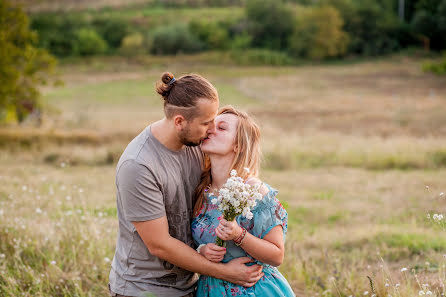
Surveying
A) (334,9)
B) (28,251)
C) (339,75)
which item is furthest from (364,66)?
(28,251)

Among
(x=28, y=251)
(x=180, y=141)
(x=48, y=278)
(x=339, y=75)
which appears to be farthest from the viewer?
(x=339, y=75)

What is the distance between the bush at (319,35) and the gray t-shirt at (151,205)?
70.7m

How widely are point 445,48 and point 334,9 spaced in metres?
18.2

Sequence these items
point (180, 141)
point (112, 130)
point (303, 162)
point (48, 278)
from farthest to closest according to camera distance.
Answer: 1. point (112, 130)
2. point (303, 162)
3. point (48, 278)
4. point (180, 141)

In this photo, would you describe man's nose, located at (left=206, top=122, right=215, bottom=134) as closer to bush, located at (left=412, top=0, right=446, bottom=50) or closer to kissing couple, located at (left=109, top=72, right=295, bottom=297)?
kissing couple, located at (left=109, top=72, right=295, bottom=297)

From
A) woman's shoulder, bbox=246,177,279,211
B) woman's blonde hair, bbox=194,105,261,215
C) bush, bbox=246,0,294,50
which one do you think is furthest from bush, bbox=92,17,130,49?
woman's shoulder, bbox=246,177,279,211

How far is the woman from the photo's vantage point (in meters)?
3.40

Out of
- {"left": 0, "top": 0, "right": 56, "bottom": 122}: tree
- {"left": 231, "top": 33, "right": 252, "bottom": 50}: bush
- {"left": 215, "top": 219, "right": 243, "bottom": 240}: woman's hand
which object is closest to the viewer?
{"left": 215, "top": 219, "right": 243, "bottom": 240}: woman's hand

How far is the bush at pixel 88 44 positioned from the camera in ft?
250

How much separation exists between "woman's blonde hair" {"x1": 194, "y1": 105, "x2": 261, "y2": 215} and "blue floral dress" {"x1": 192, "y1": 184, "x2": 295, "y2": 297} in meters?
0.11

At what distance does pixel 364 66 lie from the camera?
62750mm

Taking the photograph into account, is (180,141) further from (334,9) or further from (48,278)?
(334,9)

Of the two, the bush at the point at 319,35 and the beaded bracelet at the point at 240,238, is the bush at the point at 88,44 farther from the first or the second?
the beaded bracelet at the point at 240,238

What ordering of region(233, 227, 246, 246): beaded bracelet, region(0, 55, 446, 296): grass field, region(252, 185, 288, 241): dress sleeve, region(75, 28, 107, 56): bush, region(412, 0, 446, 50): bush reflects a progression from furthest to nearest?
region(75, 28, 107, 56): bush < region(412, 0, 446, 50): bush < region(0, 55, 446, 296): grass field < region(252, 185, 288, 241): dress sleeve < region(233, 227, 246, 246): beaded bracelet
